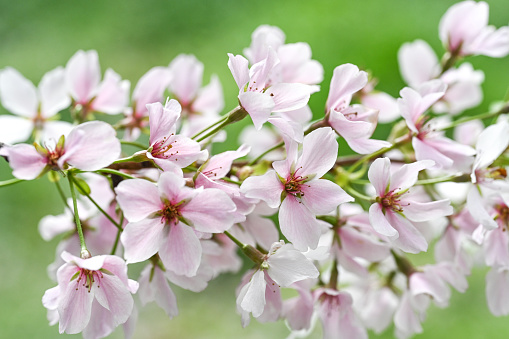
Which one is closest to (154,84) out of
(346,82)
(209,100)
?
(209,100)

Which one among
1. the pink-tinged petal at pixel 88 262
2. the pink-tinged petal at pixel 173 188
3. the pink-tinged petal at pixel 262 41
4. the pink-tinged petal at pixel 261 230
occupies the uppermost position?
the pink-tinged petal at pixel 262 41

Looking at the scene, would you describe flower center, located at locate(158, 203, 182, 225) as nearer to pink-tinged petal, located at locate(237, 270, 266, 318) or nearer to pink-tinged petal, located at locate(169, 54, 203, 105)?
pink-tinged petal, located at locate(237, 270, 266, 318)

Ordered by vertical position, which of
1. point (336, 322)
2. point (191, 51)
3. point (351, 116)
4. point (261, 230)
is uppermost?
point (351, 116)

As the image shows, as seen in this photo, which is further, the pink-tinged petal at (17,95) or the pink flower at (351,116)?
the pink-tinged petal at (17,95)

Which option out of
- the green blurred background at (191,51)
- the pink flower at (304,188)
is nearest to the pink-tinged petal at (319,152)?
the pink flower at (304,188)

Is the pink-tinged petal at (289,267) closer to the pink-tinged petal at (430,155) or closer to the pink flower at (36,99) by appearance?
the pink-tinged petal at (430,155)

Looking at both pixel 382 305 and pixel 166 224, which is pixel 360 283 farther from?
pixel 166 224

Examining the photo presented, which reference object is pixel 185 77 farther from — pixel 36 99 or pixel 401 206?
pixel 401 206
